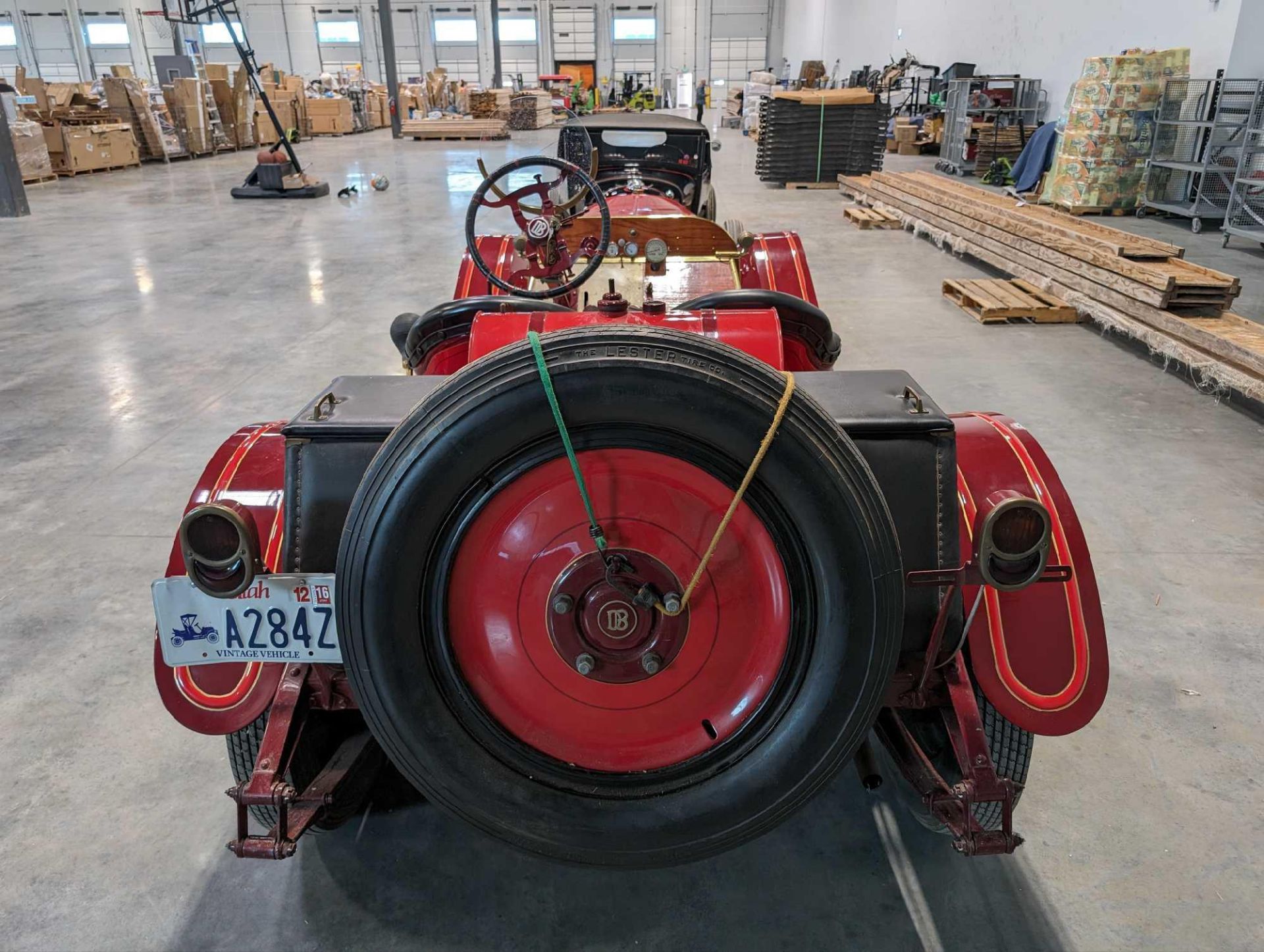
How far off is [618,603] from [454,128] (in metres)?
23.3

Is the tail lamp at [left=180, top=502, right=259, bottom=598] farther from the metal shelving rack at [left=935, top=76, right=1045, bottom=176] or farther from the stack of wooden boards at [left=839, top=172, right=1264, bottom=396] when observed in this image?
the metal shelving rack at [left=935, top=76, right=1045, bottom=176]

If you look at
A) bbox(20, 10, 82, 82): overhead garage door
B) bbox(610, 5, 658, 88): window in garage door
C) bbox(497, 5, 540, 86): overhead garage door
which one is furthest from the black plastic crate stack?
bbox(20, 10, 82, 82): overhead garage door

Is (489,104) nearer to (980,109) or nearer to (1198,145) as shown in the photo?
(980,109)

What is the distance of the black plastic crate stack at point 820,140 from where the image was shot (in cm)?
1378

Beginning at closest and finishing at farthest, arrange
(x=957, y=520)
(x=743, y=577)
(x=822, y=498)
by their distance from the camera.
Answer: (x=822, y=498)
(x=743, y=577)
(x=957, y=520)

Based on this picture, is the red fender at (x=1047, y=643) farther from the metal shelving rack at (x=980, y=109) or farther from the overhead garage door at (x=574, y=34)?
the overhead garage door at (x=574, y=34)

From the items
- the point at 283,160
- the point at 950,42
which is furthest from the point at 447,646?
the point at 950,42

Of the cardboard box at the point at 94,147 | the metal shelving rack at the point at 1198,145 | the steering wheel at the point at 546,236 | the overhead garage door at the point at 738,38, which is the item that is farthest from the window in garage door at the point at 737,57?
the steering wheel at the point at 546,236

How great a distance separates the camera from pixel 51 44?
33.9m

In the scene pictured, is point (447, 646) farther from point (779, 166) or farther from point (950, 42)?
point (950, 42)

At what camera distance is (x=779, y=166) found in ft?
47.2

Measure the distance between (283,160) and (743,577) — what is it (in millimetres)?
13951

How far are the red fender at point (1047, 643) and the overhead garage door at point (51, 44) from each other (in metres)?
42.2

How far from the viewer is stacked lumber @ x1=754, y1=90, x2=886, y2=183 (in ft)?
44.9
